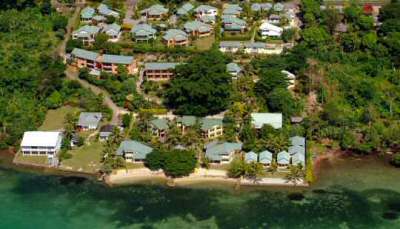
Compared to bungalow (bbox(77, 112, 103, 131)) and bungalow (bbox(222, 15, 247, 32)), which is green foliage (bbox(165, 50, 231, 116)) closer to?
bungalow (bbox(77, 112, 103, 131))

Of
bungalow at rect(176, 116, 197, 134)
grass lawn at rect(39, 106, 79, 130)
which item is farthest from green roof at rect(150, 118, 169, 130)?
grass lawn at rect(39, 106, 79, 130)

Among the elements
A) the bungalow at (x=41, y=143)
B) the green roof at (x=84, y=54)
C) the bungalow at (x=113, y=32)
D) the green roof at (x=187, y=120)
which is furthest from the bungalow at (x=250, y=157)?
the bungalow at (x=113, y=32)

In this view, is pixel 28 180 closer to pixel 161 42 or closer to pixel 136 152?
pixel 136 152

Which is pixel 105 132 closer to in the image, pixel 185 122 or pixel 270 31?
pixel 185 122

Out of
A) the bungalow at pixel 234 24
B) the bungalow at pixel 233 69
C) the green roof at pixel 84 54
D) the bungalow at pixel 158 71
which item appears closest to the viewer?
the bungalow at pixel 233 69

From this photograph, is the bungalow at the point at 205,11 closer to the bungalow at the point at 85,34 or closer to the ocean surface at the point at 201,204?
the bungalow at the point at 85,34

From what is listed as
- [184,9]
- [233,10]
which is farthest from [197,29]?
[233,10]

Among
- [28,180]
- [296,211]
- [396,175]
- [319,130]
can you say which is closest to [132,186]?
[28,180]
